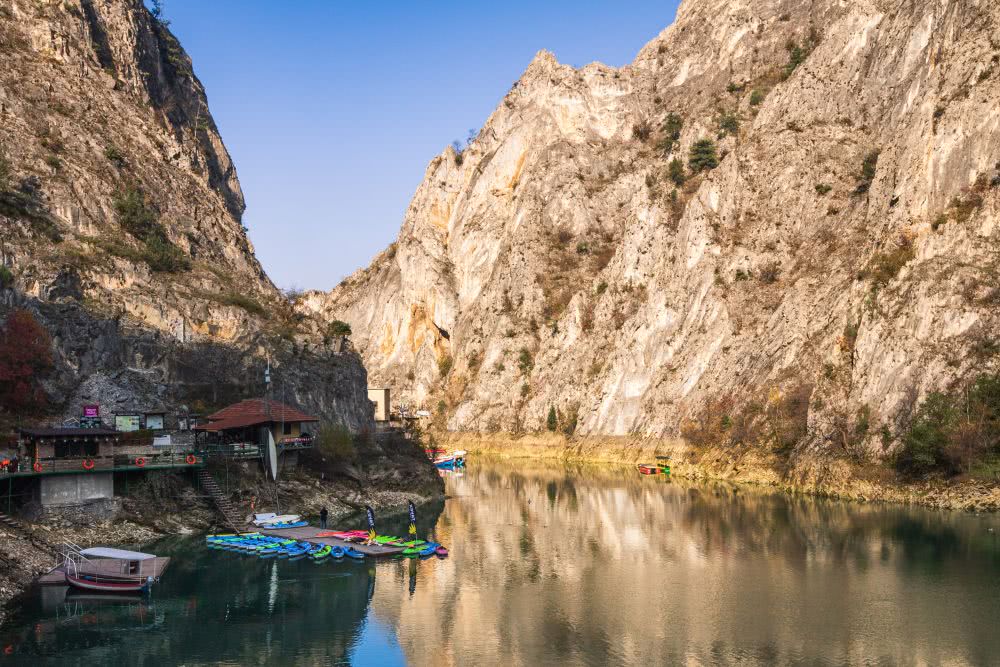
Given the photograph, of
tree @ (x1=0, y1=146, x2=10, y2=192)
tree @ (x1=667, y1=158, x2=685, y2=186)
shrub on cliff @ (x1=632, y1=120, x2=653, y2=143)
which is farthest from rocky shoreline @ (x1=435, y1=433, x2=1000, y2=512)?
tree @ (x1=0, y1=146, x2=10, y2=192)

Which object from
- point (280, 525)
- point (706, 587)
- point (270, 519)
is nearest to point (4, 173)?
point (270, 519)

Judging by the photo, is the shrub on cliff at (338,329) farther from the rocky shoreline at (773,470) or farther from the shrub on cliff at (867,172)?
the shrub on cliff at (867,172)

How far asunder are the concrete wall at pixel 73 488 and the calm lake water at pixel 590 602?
617 cm

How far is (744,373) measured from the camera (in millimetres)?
118375

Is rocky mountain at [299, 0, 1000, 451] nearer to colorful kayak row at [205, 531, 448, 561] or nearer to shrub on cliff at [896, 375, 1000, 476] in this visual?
shrub on cliff at [896, 375, 1000, 476]

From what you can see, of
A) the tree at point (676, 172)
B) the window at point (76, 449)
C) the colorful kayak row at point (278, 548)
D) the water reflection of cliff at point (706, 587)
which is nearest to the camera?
the water reflection of cliff at point (706, 587)

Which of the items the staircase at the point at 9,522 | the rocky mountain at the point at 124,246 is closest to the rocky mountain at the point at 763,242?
the rocky mountain at the point at 124,246

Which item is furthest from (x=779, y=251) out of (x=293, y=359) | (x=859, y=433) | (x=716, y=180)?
(x=293, y=359)

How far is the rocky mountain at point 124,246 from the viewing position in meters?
83.2

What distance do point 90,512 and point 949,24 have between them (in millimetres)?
109352

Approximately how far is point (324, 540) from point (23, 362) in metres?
31.3

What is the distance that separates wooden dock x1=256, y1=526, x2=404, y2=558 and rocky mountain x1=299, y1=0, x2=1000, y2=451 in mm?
51425

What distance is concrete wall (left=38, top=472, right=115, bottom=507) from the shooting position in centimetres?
6300

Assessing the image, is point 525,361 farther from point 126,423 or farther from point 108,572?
point 108,572
